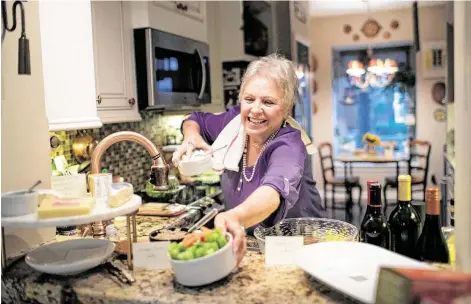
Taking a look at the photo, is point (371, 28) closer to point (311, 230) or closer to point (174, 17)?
point (174, 17)

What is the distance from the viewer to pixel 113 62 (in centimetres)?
294

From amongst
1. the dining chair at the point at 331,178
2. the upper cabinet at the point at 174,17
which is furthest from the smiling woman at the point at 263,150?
the dining chair at the point at 331,178

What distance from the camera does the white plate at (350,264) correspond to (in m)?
1.12

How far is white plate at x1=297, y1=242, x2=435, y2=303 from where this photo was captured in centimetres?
112

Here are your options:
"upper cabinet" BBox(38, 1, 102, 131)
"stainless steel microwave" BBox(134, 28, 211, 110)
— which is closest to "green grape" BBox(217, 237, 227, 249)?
"upper cabinet" BBox(38, 1, 102, 131)

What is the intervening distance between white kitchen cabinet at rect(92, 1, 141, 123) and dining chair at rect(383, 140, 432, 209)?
445cm

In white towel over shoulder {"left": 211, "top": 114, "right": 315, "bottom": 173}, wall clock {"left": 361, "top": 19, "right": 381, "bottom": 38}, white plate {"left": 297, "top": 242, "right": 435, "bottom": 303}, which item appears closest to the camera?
white plate {"left": 297, "top": 242, "right": 435, "bottom": 303}

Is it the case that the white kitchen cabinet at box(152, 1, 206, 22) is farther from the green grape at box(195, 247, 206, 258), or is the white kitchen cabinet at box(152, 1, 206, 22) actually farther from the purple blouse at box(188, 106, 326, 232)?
the green grape at box(195, 247, 206, 258)

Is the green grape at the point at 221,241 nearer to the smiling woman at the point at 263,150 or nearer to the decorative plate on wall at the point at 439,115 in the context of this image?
the smiling woman at the point at 263,150

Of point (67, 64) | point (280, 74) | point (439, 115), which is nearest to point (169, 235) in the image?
point (280, 74)

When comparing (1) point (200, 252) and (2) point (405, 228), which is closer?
(1) point (200, 252)

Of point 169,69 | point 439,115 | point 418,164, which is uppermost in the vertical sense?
point 169,69

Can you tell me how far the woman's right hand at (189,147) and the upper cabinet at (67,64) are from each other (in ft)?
1.39

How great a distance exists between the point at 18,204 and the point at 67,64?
83 cm
